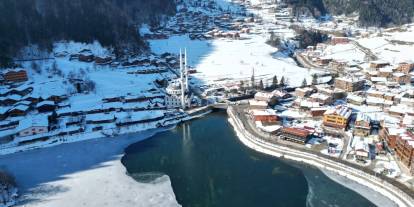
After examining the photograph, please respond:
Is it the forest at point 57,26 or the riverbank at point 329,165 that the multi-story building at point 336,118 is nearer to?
the riverbank at point 329,165

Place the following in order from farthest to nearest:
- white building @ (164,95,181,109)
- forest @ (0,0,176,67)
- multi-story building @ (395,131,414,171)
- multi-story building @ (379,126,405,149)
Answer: forest @ (0,0,176,67) → white building @ (164,95,181,109) → multi-story building @ (379,126,405,149) → multi-story building @ (395,131,414,171)

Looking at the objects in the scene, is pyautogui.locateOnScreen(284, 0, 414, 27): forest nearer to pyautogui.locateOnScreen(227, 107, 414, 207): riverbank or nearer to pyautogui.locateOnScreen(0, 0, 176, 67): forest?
pyautogui.locateOnScreen(0, 0, 176, 67): forest

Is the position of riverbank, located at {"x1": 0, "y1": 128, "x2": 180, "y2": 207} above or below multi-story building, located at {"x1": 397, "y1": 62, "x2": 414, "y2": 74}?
below

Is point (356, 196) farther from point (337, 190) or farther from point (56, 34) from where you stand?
point (56, 34)

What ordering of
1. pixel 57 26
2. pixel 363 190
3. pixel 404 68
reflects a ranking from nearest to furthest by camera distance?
1. pixel 363 190
2. pixel 404 68
3. pixel 57 26

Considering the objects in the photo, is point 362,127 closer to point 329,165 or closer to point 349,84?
point 329,165

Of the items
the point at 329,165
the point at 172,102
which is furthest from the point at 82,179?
the point at 329,165

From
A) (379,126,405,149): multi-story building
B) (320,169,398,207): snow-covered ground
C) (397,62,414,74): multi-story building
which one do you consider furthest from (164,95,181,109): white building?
(397,62,414,74): multi-story building

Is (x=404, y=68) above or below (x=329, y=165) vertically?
above
